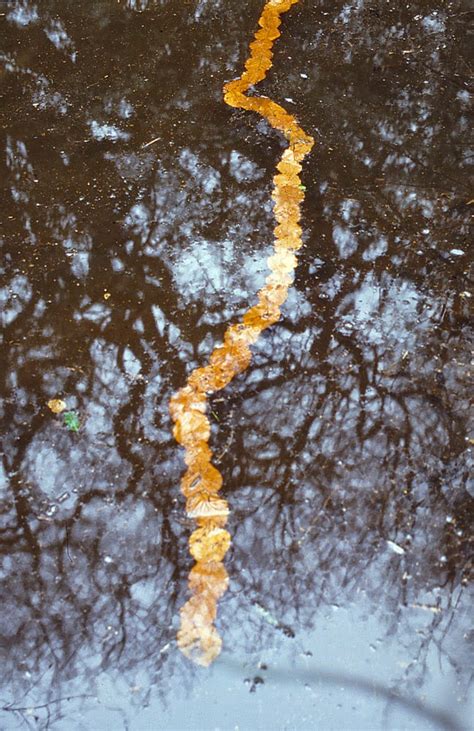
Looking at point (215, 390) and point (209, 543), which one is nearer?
point (209, 543)

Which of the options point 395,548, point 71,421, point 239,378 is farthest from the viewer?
point 239,378

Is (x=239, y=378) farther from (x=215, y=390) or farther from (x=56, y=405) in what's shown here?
(x=56, y=405)

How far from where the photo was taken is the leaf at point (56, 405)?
3.31 m

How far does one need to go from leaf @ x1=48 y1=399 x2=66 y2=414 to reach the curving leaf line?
0.50 m

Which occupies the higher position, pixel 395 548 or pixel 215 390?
pixel 215 390

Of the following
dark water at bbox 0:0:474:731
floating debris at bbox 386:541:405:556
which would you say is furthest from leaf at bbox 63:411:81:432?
floating debris at bbox 386:541:405:556

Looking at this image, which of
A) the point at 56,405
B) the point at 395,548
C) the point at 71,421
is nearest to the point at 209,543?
the point at 395,548

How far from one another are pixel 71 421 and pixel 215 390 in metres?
0.66

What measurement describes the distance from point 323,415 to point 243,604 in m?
0.93

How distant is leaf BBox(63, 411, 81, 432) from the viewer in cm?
326

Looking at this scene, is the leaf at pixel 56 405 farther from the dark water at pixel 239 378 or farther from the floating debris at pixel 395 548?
the floating debris at pixel 395 548

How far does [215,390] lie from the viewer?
3352 mm

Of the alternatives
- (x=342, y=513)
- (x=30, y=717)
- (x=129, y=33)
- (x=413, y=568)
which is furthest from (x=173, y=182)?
(x=30, y=717)

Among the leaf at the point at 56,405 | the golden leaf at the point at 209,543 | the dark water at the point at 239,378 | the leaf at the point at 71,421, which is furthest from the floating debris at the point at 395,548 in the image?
the leaf at the point at 56,405
